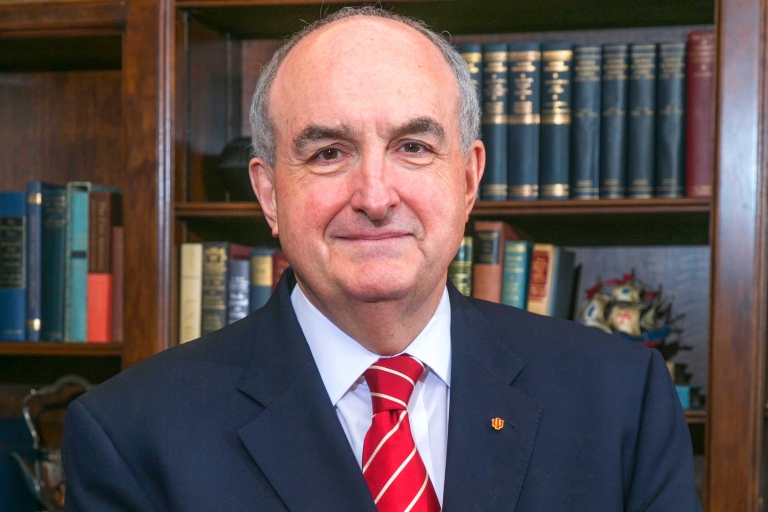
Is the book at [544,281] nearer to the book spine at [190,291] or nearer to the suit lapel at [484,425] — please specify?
the suit lapel at [484,425]

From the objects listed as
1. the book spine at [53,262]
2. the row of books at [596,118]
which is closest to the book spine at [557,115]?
the row of books at [596,118]

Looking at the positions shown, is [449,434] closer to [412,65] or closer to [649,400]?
[649,400]

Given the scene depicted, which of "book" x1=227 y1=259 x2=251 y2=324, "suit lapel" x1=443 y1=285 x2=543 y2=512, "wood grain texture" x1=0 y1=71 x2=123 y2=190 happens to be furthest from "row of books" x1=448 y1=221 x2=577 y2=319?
"wood grain texture" x1=0 y1=71 x2=123 y2=190

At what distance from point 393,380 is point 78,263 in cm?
112

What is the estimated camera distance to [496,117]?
198 cm

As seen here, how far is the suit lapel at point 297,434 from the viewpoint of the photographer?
3.80 ft

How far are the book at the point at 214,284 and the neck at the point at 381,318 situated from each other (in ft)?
2.48

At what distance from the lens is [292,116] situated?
1.29 metres

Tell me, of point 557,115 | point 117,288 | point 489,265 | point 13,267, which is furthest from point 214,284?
point 557,115

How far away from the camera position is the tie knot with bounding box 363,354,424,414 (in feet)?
4.05

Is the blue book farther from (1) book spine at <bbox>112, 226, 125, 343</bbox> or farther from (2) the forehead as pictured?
(2) the forehead

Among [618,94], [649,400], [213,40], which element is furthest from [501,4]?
[649,400]

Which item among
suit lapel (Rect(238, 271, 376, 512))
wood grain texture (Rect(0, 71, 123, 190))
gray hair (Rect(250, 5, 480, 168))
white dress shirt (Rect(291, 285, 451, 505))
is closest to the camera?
suit lapel (Rect(238, 271, 376, 512))

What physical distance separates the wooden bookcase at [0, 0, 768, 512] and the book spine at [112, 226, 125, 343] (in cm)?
5
